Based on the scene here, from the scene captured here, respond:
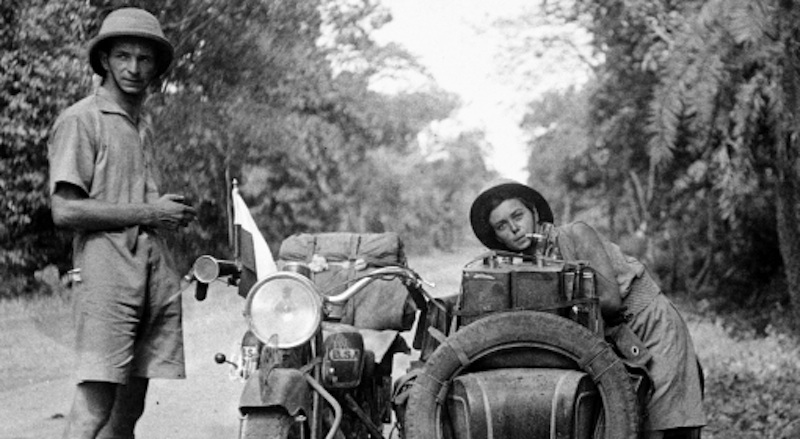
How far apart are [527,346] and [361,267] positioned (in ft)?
5.73

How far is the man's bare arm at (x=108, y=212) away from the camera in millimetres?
4414

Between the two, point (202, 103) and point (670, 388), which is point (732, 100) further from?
point (202, 103)

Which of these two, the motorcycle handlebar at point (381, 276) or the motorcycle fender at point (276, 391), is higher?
the motorcycle handlebar at point (381, 276)

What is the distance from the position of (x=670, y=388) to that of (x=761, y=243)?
1303cm

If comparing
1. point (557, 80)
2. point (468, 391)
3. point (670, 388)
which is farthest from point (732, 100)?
point (557, 80)

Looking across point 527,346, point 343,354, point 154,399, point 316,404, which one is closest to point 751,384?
point 154,399

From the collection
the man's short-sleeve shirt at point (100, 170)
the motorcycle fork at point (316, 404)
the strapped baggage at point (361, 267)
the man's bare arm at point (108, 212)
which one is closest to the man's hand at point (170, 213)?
the man's bare arm at point (108, 212)

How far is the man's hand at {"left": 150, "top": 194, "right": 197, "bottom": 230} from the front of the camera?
454 cm

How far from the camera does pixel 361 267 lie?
6039 millimetres

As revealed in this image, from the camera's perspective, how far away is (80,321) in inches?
176

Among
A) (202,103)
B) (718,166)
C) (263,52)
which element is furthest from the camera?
(263,52)

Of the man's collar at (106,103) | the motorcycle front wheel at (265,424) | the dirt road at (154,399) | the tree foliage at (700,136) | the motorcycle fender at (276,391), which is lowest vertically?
the dirt road at (154,399)

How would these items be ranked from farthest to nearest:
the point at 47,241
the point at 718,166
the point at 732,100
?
the point at 718,166 → the point at 47,241 → the point at 732,100

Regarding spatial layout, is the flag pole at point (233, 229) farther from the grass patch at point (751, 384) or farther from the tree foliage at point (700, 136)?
the grass patch at point (751, 384)
